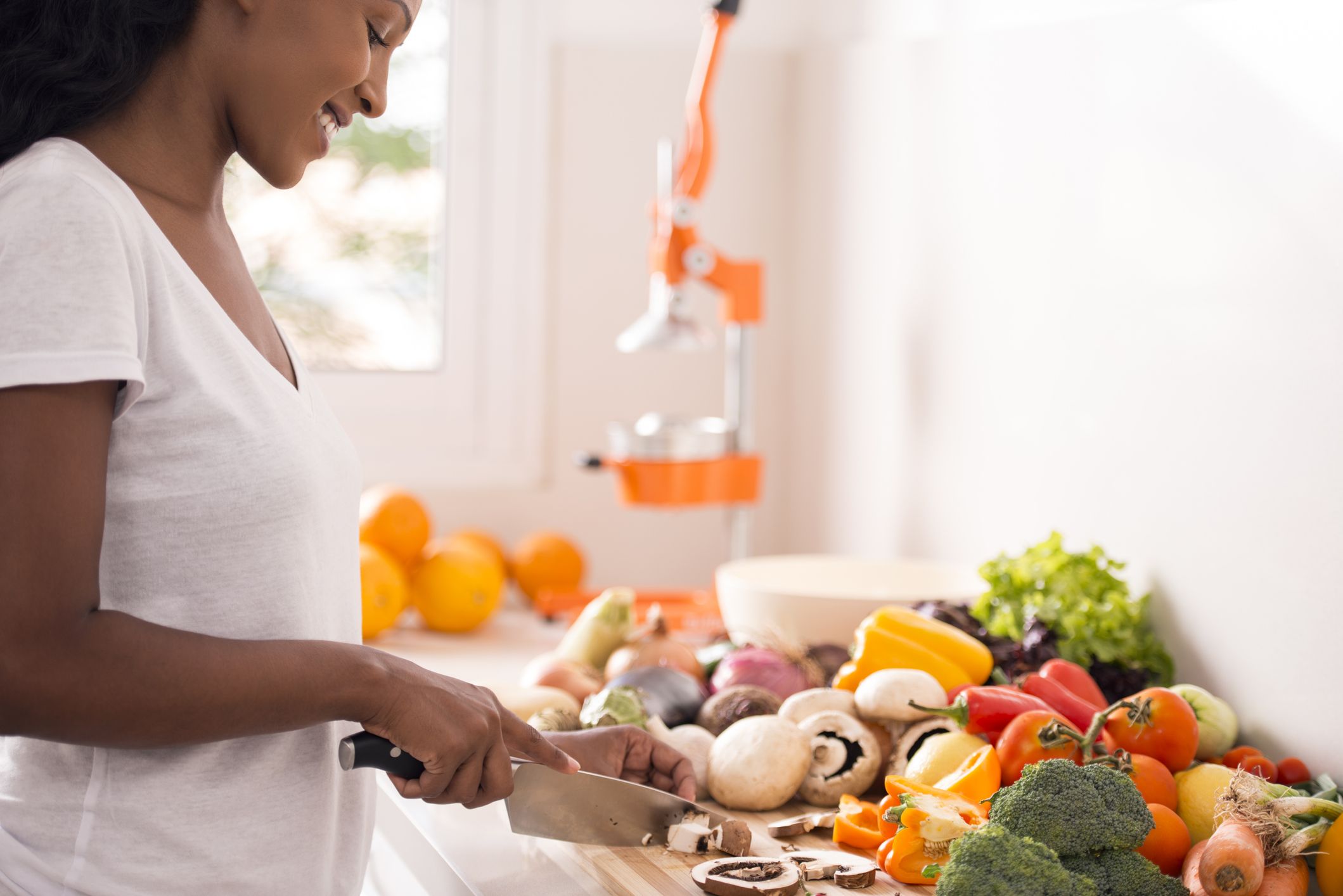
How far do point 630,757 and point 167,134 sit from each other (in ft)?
1.91

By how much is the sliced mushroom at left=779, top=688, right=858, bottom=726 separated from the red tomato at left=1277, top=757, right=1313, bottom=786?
350mm

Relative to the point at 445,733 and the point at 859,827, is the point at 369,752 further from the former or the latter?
the point at 859,827

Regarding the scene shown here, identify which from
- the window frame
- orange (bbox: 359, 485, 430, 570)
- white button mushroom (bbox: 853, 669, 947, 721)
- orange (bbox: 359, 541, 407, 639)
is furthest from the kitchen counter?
the window frame

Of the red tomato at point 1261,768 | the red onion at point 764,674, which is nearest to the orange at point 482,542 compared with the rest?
the red onion at point 764,674

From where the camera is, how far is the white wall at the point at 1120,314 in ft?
3.51

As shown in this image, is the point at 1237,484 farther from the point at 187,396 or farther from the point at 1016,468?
the point at 187,396

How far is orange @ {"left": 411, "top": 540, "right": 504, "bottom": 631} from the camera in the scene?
169 centimetres

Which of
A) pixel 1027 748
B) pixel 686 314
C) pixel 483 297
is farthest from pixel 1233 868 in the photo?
pixel 483 297

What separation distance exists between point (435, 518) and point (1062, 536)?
1.05 metres

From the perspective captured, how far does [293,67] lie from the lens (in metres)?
0.68

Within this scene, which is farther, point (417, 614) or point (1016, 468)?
point (417, 614)

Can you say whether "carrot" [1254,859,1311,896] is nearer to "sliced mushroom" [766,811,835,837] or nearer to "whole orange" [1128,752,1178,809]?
"whole orange" [1128,752,1178,809]

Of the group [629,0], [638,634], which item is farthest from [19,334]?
[629,0]

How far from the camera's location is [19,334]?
553 mm
